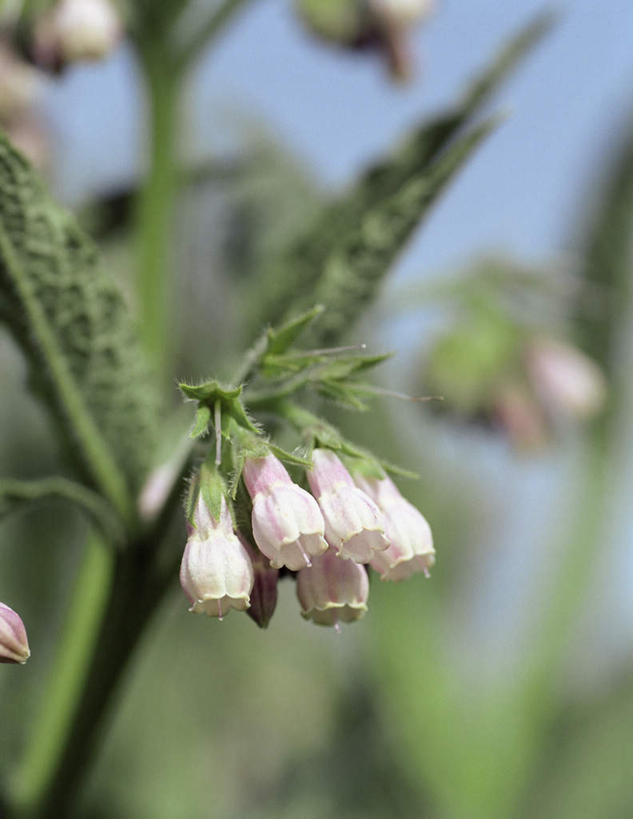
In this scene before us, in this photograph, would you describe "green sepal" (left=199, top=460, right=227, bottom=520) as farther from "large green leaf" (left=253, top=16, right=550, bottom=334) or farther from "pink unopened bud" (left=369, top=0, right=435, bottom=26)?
"pink unopened bud" (left=369, top=0, right=435, bottom=26)

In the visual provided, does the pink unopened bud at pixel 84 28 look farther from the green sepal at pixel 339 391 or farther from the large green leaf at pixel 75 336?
the green sepal at pixel 339 391

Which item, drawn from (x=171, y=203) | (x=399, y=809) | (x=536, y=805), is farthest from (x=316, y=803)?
(x=171, y=203)

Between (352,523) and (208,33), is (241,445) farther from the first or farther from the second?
(208,33)

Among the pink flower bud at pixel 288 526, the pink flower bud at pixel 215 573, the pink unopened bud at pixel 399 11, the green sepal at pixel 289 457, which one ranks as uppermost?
the pink unopened bud at pixel 399 11

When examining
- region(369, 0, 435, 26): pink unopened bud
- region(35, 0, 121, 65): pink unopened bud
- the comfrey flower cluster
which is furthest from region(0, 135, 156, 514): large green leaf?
region(369, 0, 435, 26): pink unopened bud

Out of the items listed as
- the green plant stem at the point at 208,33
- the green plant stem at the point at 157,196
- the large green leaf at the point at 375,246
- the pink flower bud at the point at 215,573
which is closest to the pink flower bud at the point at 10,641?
the pink flower bud at the point at 215,573

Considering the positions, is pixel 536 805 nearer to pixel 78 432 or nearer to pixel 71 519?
pixel 71 519
